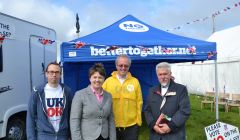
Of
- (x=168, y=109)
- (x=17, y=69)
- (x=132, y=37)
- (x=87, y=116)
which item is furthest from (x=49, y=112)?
(x=132, y=37)

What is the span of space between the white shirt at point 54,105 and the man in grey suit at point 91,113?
16cm

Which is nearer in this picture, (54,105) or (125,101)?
(54,105)

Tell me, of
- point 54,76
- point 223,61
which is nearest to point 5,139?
point 54,76

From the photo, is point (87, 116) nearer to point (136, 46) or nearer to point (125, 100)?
point (125, 100)

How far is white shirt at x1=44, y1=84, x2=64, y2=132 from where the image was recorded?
4.24m

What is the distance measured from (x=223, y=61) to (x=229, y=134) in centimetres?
1611

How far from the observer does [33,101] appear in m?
4.24

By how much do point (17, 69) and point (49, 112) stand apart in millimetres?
4048

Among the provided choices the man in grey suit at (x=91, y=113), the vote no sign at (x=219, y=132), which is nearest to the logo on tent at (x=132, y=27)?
the vote no sign at (x=219, y=132)

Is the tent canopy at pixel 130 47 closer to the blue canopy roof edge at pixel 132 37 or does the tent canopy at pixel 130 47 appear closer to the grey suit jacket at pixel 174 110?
the blue canopy roof edge at pixel 132 37

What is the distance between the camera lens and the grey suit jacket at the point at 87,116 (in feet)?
13.7

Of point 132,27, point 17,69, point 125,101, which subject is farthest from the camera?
point 132,27

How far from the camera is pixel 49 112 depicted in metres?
4.24

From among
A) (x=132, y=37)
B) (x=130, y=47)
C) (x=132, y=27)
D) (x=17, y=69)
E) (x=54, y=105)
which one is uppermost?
(x=132, y=27)
